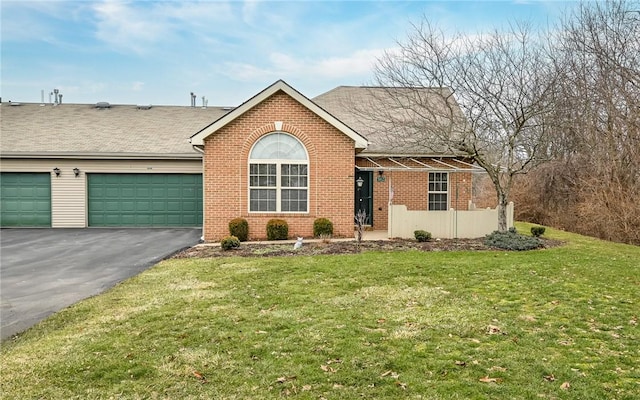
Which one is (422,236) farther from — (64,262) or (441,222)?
(64,262)

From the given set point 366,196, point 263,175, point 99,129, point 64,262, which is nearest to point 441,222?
point 366,196

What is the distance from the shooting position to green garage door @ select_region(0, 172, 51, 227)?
17422mm

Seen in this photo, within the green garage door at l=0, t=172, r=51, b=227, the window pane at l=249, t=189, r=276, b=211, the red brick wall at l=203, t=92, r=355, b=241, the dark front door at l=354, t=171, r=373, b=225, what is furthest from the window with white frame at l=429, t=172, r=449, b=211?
the green garage door at l=0, t=172, r=51, b=227

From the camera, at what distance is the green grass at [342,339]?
152 inches

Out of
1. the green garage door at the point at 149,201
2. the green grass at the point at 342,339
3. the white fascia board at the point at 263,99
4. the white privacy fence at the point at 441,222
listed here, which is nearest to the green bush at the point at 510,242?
the white privacy fence at the point at 441,222

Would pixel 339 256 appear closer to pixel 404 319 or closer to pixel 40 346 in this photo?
pixel 404 319

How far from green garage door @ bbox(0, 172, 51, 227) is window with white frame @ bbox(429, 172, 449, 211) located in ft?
50.7

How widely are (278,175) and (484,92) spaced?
6851 mm

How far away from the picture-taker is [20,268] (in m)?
9.52

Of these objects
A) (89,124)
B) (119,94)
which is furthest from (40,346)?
(119,94)

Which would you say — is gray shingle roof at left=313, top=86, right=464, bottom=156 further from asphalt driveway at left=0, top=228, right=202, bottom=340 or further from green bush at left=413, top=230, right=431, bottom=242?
asphalt driveway at left=0, top=228, right=202, bottom=340

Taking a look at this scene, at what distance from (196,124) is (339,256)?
1303cm

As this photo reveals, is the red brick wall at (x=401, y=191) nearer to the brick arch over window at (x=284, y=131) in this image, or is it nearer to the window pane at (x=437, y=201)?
the window pane at (x=437, y=201)

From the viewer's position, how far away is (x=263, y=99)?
13250mm
